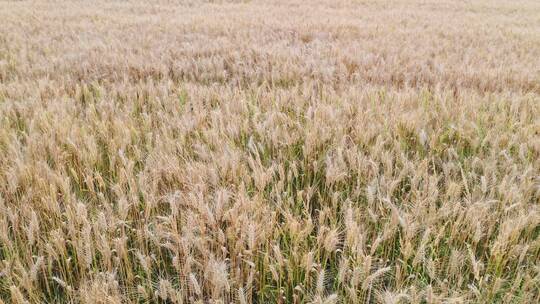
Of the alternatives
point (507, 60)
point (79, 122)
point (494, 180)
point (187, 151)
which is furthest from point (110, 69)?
point (507, 60)

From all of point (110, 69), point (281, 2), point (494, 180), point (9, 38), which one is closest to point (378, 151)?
point (494, 180)

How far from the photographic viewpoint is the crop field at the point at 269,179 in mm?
1389

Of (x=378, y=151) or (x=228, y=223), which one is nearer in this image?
(x=228, y=223)

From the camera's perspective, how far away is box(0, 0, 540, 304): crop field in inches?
54.7

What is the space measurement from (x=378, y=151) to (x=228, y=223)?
3.08 ft

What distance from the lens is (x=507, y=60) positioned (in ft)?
17.5

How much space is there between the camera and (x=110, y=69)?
4.80 m

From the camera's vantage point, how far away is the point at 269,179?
1861 millimetres

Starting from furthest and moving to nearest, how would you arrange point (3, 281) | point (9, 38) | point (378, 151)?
point (9, 38) < point (378, 151) < point (3, 281)

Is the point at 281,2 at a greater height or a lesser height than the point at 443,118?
greater

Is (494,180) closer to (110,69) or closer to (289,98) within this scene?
(289,98)

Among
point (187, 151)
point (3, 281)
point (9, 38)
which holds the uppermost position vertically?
point (9, 38)

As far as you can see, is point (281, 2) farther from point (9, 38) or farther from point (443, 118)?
point (443, 118)

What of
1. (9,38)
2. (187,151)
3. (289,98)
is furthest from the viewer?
(9,38)
